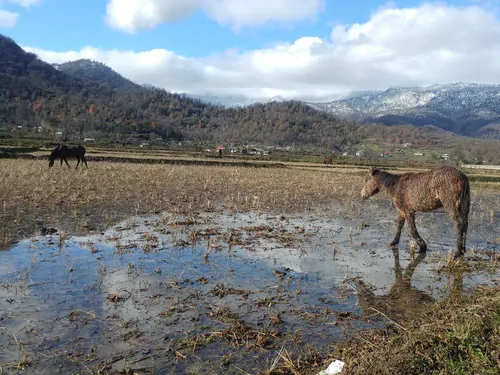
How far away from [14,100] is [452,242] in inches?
6604

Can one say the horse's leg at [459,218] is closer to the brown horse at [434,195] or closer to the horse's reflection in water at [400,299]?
the brown horse at [434,195]

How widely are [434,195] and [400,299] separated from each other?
4687 millimetres

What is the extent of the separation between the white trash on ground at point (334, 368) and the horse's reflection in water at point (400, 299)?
202cm

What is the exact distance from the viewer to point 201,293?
6891 millimetres

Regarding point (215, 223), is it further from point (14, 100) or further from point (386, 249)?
point (14, 100)

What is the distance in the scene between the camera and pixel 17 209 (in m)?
13.5

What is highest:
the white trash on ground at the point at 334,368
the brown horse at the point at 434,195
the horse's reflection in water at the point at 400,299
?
the brown horse at the point at 434,195

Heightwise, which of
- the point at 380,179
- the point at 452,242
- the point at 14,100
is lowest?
the point at 452,242

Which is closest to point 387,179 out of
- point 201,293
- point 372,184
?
point 372,184

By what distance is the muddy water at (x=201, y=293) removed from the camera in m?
4.92

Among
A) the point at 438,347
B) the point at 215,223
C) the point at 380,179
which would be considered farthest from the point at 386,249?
the point at 438,347

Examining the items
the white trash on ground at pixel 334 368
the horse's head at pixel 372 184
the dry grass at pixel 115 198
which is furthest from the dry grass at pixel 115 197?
the white trash on ground at pixel 334 368

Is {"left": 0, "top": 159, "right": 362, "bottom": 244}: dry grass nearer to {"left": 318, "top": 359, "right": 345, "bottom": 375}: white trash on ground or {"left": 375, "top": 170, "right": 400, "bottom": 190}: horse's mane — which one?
{"left": 375, "top": 170, "right": 400, "bottom": 190}: horse's mane

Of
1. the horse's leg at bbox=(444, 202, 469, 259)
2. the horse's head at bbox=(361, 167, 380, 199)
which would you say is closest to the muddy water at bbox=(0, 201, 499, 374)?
the horse's leg at bbox=(444, 202, 469, 259)
